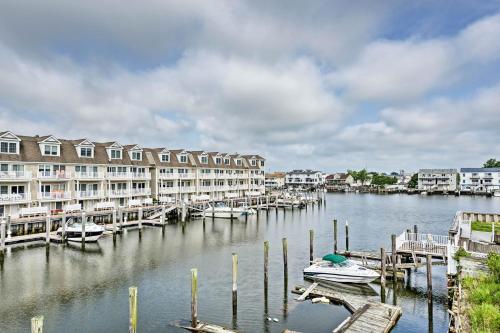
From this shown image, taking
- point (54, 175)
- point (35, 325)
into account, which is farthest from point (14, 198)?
point (35, 325)

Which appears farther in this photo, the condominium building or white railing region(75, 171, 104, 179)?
white railing region(75, 171, 104, 179)

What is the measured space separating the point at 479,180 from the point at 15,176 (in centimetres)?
18047

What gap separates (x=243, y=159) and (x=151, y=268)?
63876mm

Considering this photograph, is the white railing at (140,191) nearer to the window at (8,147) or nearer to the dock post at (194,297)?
the window at (8,147)

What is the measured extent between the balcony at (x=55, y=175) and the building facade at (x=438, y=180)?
158895mm

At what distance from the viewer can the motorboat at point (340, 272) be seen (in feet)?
88.3

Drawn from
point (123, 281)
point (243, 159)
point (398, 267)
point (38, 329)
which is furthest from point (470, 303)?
point (243, 159)

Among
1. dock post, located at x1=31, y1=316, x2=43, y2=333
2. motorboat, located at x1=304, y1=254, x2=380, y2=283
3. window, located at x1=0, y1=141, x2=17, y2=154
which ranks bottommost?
motorboat, located at x1=304, y1=254, x2=380, y2=283

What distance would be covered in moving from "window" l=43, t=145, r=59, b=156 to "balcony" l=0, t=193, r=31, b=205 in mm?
6936

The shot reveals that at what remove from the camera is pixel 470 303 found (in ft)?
57.1

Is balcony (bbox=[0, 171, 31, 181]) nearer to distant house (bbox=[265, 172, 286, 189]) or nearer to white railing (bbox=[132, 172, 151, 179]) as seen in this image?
white railing (bbox=[132, 172, 151, 179])

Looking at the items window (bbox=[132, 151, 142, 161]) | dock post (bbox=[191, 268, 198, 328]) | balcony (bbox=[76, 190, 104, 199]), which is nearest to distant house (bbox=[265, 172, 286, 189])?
window (bbox=[132, 151, 142, 161])

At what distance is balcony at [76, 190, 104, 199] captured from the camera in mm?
50719

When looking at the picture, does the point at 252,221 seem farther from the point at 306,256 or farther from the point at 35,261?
the point at 35,261
